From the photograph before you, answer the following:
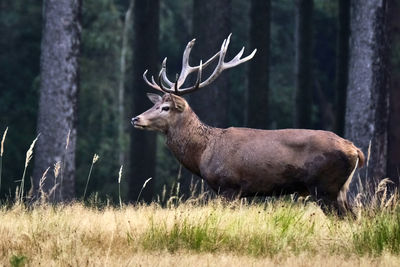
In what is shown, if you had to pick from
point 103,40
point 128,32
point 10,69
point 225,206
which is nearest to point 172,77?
point 128,32

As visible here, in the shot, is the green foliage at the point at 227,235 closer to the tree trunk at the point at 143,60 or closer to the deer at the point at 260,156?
the deer at the point at 260,156

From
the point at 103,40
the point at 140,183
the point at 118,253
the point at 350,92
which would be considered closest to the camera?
the point at 118,253

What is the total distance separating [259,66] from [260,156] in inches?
389

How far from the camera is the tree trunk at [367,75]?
52.0ft

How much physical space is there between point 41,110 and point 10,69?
12943 mm

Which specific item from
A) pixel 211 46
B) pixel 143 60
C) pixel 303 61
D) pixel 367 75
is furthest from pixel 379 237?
pixel 303 61

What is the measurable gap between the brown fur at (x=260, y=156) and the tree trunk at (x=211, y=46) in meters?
5.16

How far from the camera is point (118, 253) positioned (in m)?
9.38

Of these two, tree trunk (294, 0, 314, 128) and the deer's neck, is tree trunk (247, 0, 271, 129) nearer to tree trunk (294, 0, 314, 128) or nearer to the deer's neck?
tree trunk (294, 0, 314, 128)

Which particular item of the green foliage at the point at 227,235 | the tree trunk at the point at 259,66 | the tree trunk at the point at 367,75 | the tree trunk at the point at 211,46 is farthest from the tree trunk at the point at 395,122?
the green foliage at the point at 227,235

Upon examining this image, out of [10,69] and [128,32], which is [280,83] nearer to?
[128,32]

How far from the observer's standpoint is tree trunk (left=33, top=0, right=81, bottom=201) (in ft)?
52.2

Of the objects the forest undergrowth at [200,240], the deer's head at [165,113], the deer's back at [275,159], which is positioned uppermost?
the deer's head at [165,113]

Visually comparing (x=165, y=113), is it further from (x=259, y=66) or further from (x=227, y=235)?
(x=259, y=66)
